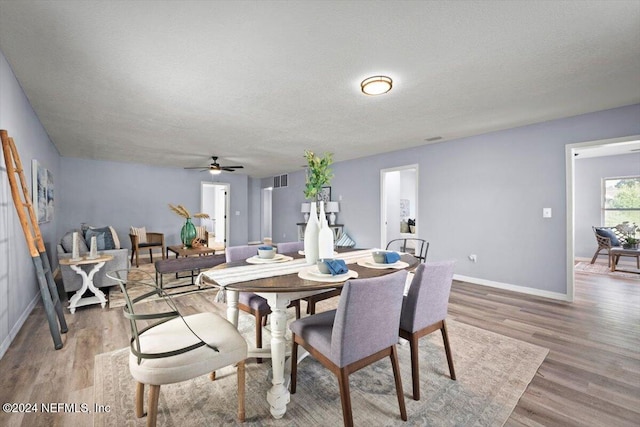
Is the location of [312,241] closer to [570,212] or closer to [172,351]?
[172,351]

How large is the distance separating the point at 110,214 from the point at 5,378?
222 inches

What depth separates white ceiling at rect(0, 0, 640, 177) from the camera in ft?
5.40

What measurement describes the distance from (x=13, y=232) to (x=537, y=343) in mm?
4887

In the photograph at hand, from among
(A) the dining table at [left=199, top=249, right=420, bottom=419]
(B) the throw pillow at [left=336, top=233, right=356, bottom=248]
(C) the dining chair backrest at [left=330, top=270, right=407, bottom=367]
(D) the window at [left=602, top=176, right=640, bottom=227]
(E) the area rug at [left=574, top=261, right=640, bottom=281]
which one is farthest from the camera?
(B) the throw pillow at [left=336, top=233, right=356, bottom=248]

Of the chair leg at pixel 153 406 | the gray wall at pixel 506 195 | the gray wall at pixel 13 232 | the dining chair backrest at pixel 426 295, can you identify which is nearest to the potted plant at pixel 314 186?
the dining chair backrest at pixel 426 295

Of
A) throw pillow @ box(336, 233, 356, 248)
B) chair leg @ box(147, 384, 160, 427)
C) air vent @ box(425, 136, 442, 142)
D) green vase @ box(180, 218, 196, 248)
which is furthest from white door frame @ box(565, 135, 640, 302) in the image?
green vase @ box(180, 218, 196, 248)

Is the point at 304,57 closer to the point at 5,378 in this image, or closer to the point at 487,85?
the point at 487,85

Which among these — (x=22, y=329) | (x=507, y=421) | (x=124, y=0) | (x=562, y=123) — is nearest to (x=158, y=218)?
(x=22, y=329)

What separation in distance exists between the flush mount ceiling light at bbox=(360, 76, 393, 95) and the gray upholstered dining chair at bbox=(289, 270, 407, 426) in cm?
179

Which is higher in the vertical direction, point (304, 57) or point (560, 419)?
point (304, 57)

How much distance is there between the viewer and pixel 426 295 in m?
1.71

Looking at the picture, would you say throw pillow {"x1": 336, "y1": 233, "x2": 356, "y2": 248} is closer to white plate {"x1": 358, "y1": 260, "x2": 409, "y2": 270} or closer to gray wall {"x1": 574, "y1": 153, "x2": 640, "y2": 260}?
white plate {"x1": 358, "y1": 260, "x2": 409, "y2": 270}

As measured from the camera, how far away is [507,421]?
1.52m

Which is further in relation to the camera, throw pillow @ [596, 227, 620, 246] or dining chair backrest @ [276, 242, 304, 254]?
throw pillow @ [596, 227, 620, 246]
